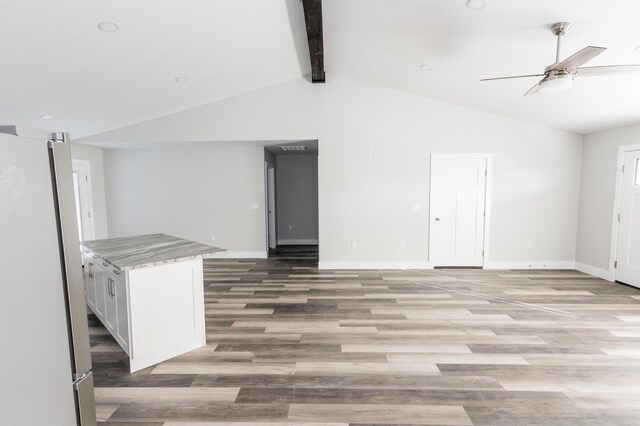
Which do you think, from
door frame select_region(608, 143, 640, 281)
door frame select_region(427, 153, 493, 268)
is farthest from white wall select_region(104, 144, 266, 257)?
door frame select_region(608, 143, 640, 281)

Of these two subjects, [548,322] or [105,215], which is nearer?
[548,322]

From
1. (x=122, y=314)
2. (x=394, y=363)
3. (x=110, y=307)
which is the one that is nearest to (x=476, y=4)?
(x=394, y=363)

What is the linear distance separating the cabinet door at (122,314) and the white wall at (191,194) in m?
3.95

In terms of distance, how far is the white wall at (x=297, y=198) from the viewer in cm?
838

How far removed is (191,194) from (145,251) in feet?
12.9

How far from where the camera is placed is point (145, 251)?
2.95 m

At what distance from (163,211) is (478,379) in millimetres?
6397

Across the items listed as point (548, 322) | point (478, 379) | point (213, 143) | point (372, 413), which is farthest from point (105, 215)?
point (548, 322)

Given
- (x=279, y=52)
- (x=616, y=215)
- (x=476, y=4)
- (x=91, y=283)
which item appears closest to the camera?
(x=476, y=4)

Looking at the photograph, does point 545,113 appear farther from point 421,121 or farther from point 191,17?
point 191,17

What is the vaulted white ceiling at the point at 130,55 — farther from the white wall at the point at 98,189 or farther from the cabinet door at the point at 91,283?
the cabinet door at the point at 91,283

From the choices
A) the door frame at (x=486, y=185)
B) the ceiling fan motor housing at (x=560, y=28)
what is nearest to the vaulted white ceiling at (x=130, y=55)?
the ceiling fan motor housing at (x=560, y=28)

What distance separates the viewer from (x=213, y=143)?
19.6ft

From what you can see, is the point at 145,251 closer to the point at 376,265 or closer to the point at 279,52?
the point at 279,52
